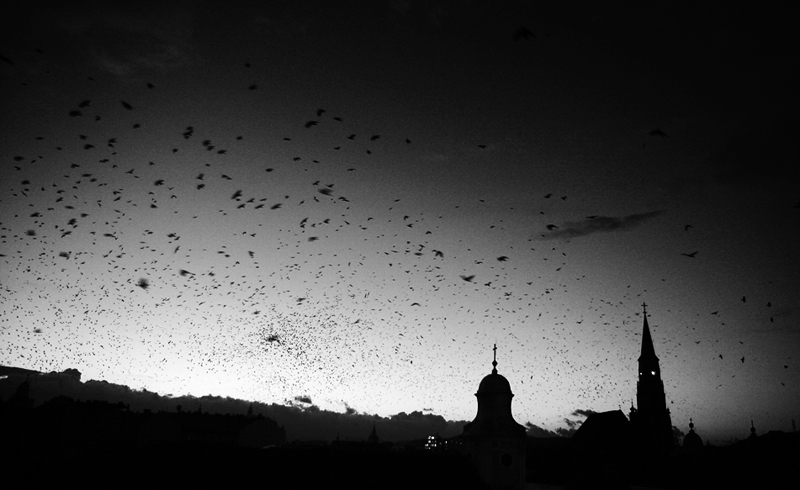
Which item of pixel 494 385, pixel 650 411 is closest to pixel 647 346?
pixel 650 411

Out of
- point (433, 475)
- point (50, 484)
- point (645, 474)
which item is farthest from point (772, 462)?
point (50, 484)

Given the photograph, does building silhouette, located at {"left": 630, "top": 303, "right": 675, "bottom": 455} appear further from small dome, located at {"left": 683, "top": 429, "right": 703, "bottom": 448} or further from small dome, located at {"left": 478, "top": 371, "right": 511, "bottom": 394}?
small dome, located at {"left": 478, "top": 371, "right": 511, "bottom": 394}

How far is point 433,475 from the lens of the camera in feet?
128

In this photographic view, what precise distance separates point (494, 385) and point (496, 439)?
410 cm

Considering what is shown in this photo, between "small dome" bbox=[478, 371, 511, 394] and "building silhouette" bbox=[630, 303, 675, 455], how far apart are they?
60313mm

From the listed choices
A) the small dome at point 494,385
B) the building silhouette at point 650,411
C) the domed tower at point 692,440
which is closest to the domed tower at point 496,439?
the small dome at point 494,385

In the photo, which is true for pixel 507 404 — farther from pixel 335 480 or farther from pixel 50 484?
pixel 50 484

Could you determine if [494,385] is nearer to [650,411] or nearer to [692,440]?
[650,411]

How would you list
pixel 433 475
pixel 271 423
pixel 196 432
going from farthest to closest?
pixel 271 423
pixel 196 432
pixel 433 475

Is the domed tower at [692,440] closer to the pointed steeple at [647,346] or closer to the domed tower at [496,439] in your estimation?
the pointed steeple at [647,346]

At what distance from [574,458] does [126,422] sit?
6806 centimetres

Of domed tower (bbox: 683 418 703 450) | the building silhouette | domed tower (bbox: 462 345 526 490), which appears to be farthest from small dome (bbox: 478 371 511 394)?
domed tower (bbox: 683 418 703 450)

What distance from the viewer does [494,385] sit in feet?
139

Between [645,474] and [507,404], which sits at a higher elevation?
[507,404]
